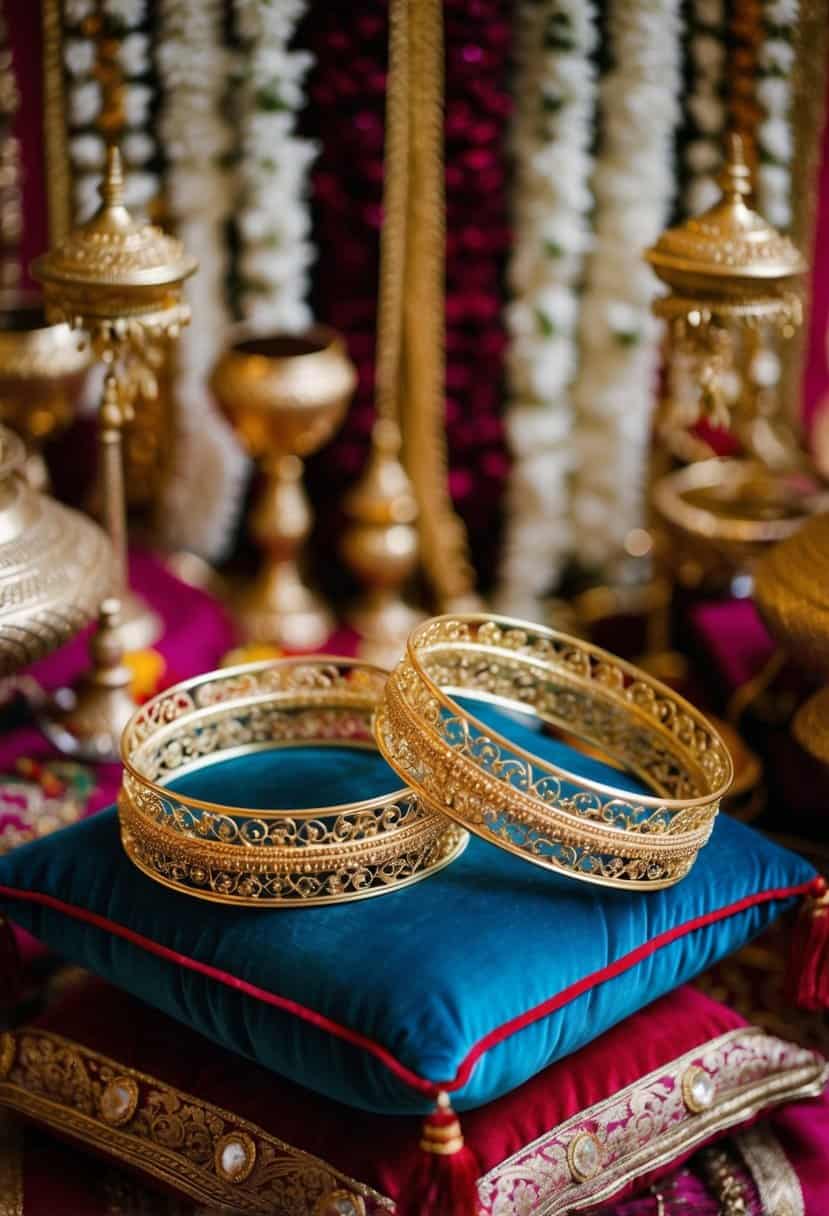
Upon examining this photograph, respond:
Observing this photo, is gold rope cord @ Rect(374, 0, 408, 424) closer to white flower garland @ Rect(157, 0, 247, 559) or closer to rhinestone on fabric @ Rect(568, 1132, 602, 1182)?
white flower garland @ Rect(157, 0, 247, 559)

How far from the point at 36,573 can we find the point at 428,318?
0.86 metres

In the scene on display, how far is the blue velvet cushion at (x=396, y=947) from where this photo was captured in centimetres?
113

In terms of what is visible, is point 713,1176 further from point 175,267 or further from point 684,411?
point 684,411

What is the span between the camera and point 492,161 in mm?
2119

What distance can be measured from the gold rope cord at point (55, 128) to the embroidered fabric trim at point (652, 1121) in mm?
1211

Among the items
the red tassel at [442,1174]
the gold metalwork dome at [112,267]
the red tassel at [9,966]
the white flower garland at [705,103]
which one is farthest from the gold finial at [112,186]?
the red tassel at [442,1174]

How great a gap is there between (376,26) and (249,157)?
0.23 m

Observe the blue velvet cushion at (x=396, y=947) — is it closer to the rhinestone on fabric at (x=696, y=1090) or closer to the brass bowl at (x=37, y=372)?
the rhinestone on fabric at (x=696, y=1090)

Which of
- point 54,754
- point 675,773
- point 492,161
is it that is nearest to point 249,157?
point 492,161

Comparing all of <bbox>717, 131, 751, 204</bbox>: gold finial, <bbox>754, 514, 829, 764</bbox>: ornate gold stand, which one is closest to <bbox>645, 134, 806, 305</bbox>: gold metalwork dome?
<bbox>717, 131, 751, 204</bbox>: gold finial

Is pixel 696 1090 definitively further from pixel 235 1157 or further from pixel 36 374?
pixel 36 374

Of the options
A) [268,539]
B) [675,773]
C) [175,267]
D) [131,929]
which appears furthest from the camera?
[268,539]

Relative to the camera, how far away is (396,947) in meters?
1.16

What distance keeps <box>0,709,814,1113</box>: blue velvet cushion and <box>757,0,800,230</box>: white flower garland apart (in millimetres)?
991
